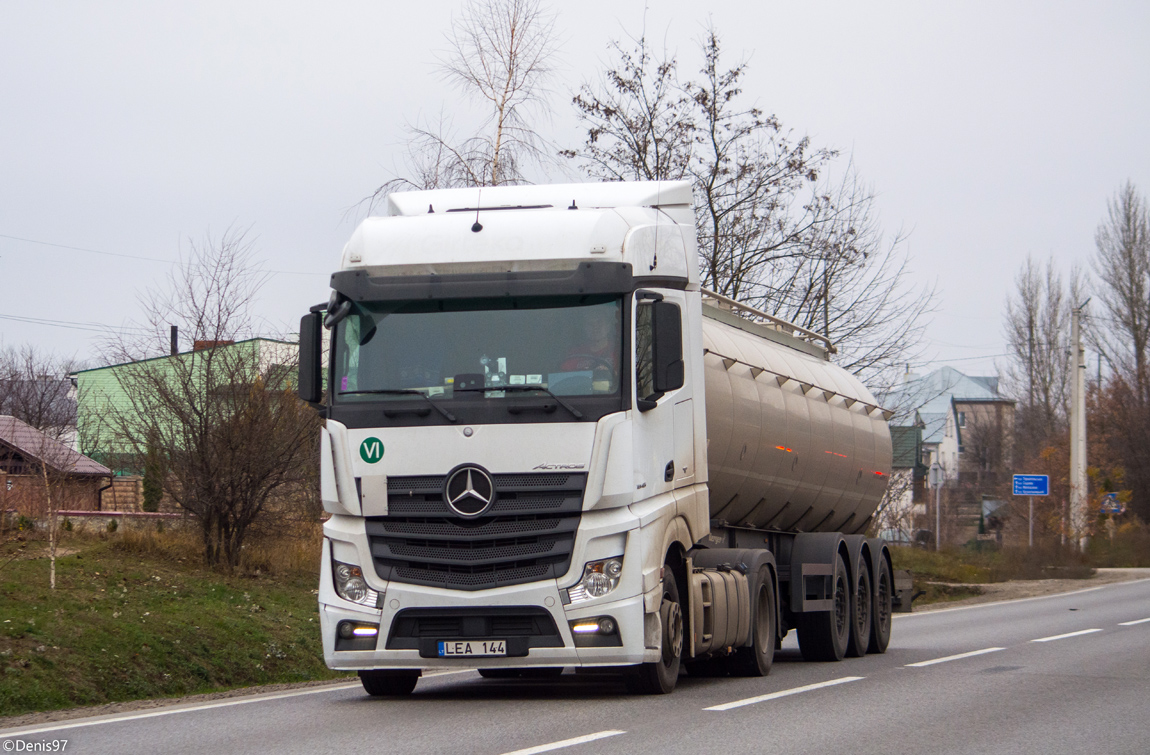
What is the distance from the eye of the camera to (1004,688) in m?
11.5

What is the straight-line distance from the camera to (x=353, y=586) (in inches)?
392

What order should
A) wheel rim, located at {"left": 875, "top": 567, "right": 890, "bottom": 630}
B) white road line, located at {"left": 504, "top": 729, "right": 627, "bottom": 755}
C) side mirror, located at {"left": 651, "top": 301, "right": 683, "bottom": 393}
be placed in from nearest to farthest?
1. white road line, located at {"left": 504, "top": 729, "right": 627, "bottom": 755}
2. side mirror, located at {"left": 651, "top": 301, "right": 683, "bottom": 393}
3. wheel rim, located at {"left": 875, "top": 567, "right": 890, "bottom": 630}

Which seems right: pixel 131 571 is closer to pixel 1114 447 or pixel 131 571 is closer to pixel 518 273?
pixel 518 273

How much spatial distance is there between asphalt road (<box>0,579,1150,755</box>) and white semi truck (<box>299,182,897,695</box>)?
1.71 feet

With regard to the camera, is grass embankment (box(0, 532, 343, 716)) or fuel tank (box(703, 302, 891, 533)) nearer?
grass embankment (box(0, 532, 343, 716))

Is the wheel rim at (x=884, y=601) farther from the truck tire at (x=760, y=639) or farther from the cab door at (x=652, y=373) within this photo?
the cab door at (x=652, y=373)

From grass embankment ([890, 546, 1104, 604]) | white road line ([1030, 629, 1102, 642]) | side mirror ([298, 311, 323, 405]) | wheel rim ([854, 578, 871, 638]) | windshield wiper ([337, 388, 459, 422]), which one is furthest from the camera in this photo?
grass embankment ([890, 546, 1104, 604])

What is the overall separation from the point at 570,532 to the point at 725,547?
3.58 meters

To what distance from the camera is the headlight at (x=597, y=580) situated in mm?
9594

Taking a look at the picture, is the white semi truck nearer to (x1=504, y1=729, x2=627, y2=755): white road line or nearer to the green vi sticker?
the green vi sticker

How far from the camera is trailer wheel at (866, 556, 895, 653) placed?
16312mm

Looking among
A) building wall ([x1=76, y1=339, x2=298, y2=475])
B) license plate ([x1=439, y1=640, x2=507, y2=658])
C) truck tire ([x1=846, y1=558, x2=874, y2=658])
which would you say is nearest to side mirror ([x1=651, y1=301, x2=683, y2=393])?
license plate ([x1=439, y1=640, x2=507, y2=658])

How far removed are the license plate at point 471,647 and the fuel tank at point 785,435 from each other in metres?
3.22

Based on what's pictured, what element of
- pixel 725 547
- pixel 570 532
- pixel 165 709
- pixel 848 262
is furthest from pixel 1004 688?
pixel 848 262
